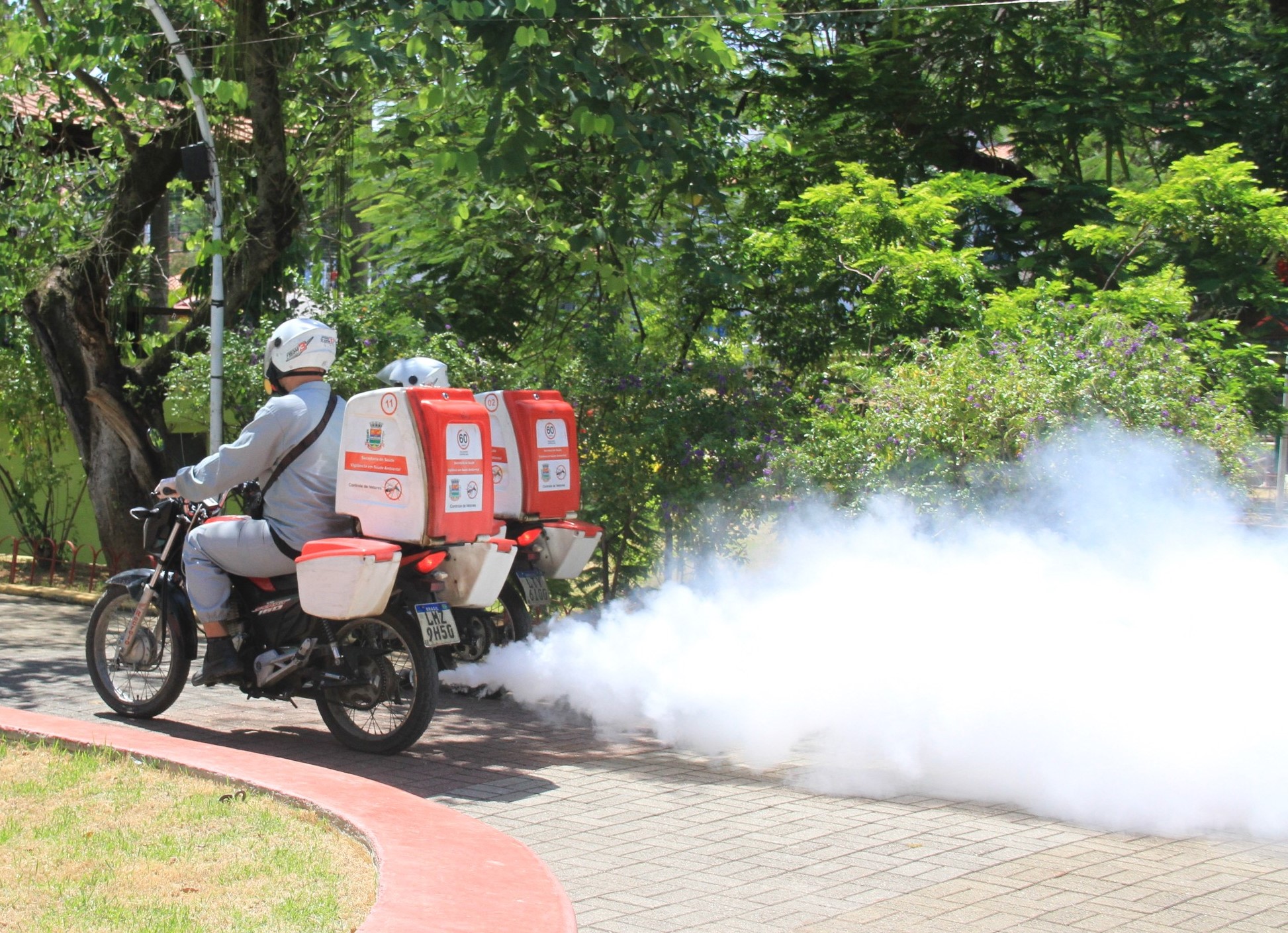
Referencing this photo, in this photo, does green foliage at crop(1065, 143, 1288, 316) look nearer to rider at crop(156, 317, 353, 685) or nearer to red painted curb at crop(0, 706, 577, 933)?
rider at crop(156, 317, 353, 685)

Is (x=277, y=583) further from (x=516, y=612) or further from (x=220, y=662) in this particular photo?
(x=516, y=612)

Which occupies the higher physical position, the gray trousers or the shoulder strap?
the shoulder strap

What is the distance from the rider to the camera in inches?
258

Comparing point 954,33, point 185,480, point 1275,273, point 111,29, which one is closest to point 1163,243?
point 1275,273

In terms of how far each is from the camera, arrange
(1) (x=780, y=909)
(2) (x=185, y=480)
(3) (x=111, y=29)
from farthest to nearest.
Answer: (3) (x=111, y=29)
(2) (x=185, y=480)
(1) (x=780, y=909)

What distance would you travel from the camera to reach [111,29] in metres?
10.1

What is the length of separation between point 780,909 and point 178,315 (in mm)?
12607

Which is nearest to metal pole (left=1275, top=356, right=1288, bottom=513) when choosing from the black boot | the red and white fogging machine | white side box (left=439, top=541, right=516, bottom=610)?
white side box (left=439, top=541, right=516, bottom=610)

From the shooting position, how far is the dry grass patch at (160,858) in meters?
3.81

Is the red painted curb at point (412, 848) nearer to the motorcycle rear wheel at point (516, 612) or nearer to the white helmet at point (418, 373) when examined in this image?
the motorcycle rear wheel at point (516, 612)

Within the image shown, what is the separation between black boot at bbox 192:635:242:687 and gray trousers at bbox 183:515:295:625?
0.12 meters

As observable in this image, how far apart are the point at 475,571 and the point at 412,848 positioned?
2357 millimetres

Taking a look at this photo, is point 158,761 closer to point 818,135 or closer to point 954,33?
point 818,135

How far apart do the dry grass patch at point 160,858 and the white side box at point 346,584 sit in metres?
1.05
